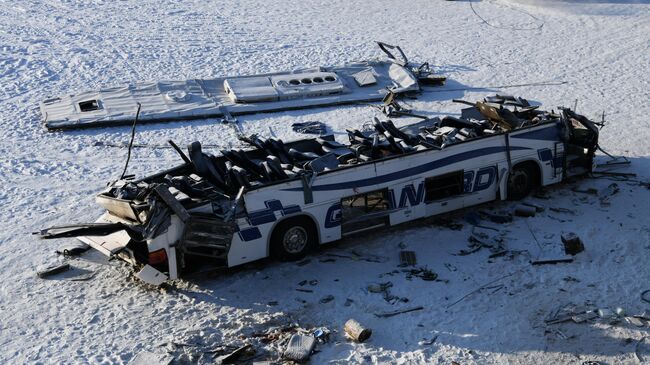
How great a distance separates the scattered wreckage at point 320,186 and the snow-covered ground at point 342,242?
0.48 meters

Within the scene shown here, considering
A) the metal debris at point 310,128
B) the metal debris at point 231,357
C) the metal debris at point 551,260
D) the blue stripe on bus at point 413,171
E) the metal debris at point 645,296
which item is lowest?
the metal debris at point 645,296

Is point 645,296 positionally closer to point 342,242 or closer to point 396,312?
point 396,312

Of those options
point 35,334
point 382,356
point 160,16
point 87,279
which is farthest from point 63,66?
point 382,356

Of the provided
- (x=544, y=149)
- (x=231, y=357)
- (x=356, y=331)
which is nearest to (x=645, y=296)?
(x=544, y=149)

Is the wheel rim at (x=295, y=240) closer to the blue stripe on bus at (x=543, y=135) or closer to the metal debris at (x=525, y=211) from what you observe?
the metal debris at (x=525, y=211)

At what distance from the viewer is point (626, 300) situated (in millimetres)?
12016

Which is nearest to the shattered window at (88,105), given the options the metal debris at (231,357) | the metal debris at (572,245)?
the metal debris at (231,357)

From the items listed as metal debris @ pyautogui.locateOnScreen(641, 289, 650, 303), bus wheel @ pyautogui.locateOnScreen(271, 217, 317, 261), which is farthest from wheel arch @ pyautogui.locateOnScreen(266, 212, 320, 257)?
metal debris @ pyautogui.locateOnScreen(641, 289, 650, 303)

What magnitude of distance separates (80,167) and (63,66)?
288 inches

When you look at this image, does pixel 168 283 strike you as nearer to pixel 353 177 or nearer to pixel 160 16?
pixel 353 177

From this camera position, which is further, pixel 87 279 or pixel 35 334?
pixel 87 279

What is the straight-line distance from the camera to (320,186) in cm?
1295

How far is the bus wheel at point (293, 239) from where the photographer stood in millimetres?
12836

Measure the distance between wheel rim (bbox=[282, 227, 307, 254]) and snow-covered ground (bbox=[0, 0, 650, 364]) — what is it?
328 mm
